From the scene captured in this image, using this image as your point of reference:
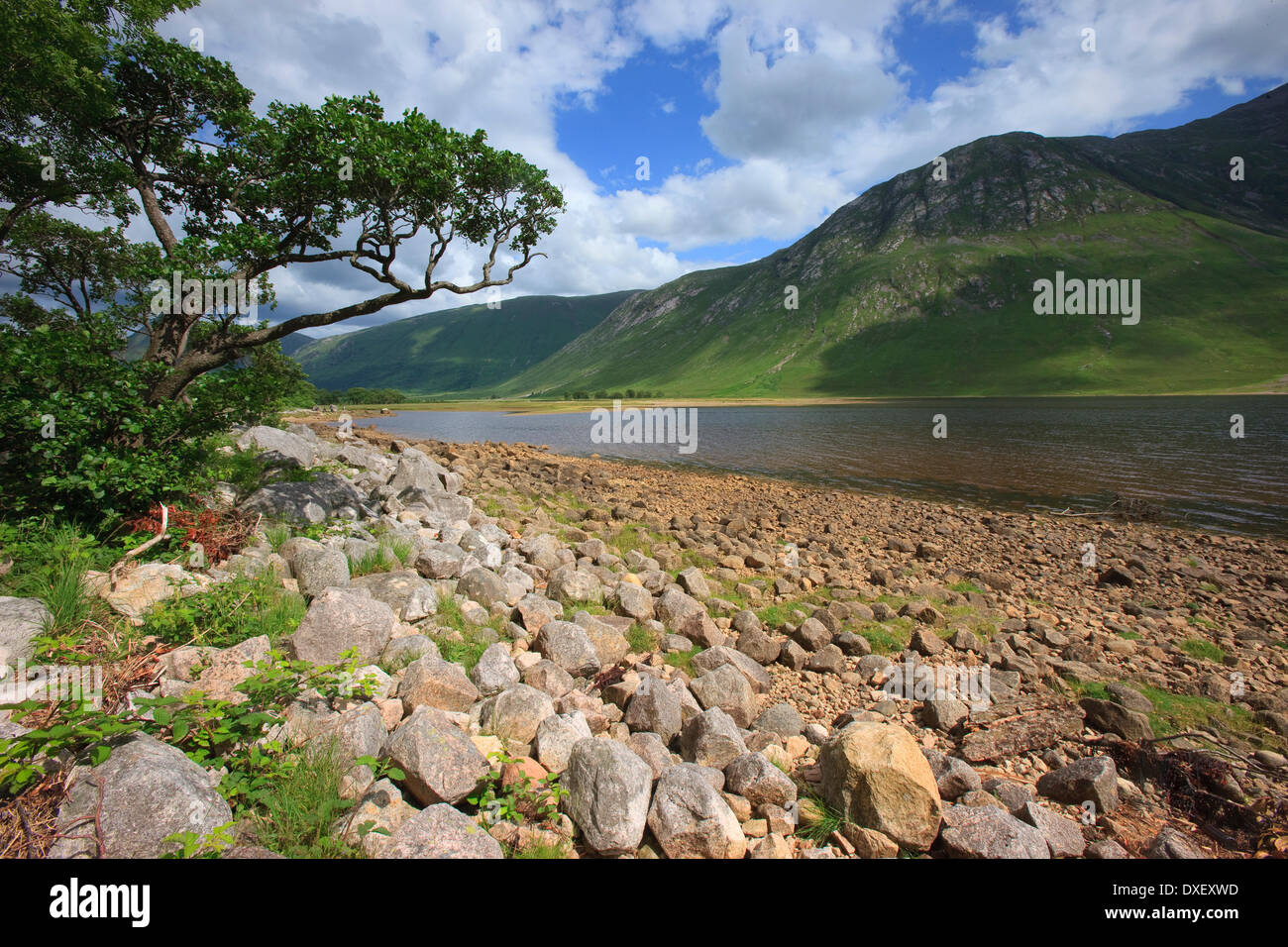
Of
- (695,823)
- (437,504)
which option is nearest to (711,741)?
(695,823)

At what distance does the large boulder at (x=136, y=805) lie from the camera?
3547 mm

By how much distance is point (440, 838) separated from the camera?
4055 mm

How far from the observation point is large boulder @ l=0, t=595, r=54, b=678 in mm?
5172

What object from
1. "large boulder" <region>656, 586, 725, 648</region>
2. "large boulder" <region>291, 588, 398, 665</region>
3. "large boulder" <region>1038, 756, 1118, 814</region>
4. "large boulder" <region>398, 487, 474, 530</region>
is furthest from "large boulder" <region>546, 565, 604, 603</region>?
"large boulder" <region>1038, 756, 1118, 814</region>

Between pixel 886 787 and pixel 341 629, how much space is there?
6.49m

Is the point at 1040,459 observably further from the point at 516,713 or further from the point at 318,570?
the point at 318,570

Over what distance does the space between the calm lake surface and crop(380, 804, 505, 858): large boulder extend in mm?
30396

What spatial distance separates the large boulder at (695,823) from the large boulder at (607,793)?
0.52 ft

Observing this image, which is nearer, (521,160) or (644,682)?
(644,682)

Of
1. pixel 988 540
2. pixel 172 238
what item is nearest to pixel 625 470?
pixel 988 540

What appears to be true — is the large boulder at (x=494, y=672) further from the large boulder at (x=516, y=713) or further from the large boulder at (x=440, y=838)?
the large boulder at (x=440, y=838)

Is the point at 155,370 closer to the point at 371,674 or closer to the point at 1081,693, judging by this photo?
the point at 371,674

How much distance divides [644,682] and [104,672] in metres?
5.67

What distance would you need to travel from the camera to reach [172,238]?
11.5m
